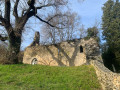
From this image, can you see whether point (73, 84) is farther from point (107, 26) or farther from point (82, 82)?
point (107, 26)

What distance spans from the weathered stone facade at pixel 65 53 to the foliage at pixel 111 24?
771 centimetres

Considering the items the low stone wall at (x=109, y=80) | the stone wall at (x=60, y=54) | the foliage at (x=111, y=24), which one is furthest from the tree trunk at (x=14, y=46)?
the foliage at (x=111, y=24)

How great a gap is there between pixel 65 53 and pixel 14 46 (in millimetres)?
5933

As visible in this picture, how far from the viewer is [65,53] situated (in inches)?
563

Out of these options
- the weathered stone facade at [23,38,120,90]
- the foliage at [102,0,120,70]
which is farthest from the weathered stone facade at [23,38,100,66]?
the foliage at [102,0,120,70]

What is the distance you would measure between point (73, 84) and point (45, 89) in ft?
5.24

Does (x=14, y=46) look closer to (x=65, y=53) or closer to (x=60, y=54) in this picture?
(x=60, y=54)

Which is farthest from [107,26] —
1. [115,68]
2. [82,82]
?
[82,82]

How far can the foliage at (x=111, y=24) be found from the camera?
20725 mm

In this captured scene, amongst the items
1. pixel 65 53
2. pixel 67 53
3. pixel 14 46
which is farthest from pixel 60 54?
pixel 14 46

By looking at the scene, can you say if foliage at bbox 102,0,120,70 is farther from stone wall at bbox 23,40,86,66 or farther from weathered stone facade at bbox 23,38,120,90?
stone wall at bbox 23,40,86,66

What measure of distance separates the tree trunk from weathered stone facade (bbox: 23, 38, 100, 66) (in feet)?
17.0

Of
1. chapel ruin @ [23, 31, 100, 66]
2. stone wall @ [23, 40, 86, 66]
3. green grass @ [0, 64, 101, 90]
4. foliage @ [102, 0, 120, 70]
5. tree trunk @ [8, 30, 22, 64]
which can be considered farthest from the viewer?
foliage @ [102, 0, 120, 70]

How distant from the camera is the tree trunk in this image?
1013cm
